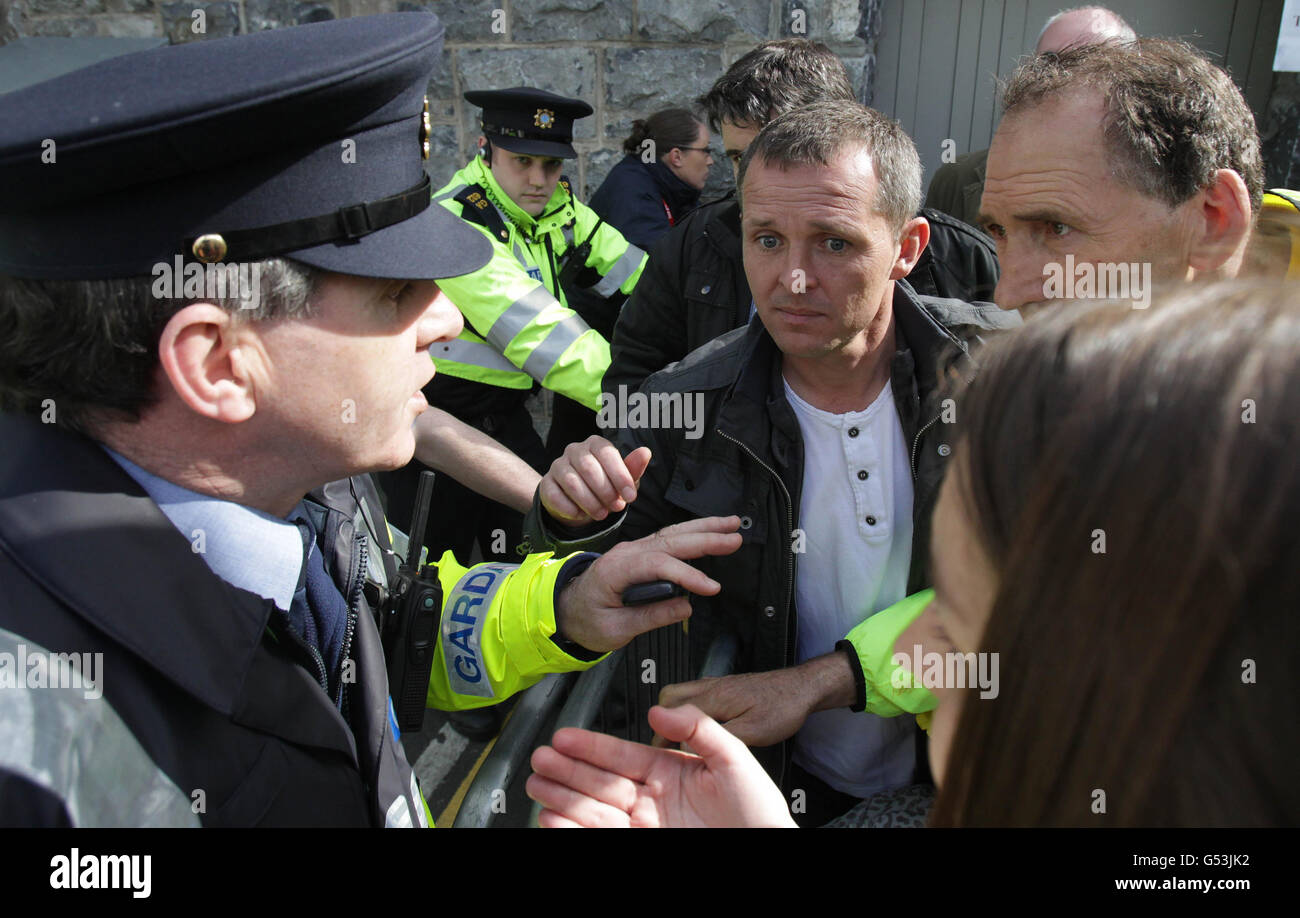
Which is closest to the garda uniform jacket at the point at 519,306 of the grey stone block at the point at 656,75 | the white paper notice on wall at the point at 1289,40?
the grey stone block at the point at 656,75

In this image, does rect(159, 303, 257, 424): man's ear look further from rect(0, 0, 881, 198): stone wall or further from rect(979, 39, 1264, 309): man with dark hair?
rect(0, 0, 881, 198): stone wall

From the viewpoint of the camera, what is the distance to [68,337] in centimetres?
113

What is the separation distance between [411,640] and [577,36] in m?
4.18

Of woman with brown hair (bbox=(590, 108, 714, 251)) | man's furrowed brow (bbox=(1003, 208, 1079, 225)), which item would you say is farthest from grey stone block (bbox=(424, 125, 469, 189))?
man's furrowed brow (bbox=(1003, 208, 1079, 225))

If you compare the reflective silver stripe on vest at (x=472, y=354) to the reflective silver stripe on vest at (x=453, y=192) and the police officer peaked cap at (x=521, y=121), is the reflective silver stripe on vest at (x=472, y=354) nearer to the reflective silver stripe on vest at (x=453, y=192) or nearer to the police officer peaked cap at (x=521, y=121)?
the reflective silver stripe on vest at (x=453, y=192)

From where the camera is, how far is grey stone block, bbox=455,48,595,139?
4.89 m

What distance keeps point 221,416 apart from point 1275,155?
4886 mm

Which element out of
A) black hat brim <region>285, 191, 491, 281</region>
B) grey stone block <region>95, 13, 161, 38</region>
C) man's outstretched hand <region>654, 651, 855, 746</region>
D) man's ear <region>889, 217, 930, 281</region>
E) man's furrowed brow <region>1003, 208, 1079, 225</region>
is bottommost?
man's outstretched hand <region>654, 651, 855, 746</region>

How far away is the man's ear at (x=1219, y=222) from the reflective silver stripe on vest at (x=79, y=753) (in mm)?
2082

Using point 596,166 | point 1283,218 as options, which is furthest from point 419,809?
point 596,166

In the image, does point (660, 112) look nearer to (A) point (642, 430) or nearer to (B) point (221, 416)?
(A) point (642, 430)

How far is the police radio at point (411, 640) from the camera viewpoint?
5.17ft

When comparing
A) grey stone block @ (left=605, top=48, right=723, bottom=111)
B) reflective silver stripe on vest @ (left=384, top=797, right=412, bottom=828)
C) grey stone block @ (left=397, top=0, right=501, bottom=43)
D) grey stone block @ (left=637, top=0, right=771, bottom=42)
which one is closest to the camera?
reflective silver stripe on vest @ (left=384, top=797, right=412, bottom=828)
